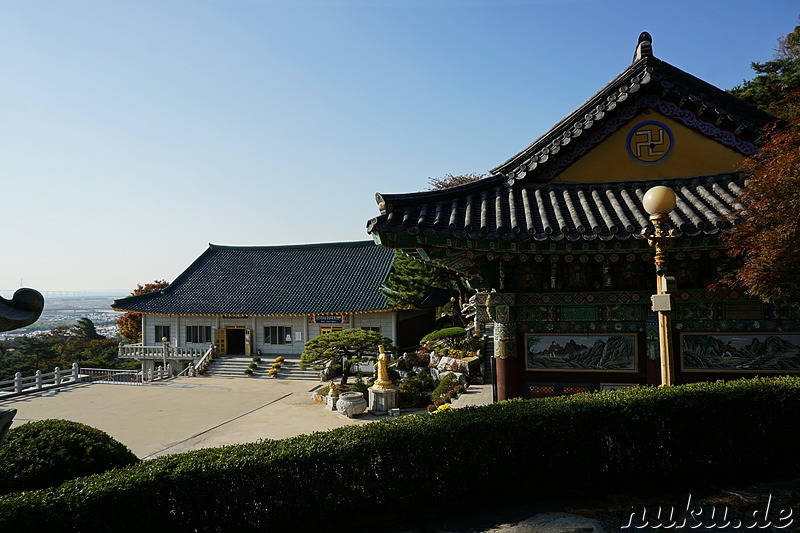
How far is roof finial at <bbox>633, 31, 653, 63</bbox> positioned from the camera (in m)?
8.26

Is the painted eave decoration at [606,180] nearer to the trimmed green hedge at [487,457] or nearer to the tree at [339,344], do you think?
the trimmed green hedge at [487,457]

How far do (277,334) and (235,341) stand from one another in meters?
3.29

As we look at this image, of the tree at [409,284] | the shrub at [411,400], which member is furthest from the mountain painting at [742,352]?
the tree at [409,284]

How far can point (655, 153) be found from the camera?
8.14 m

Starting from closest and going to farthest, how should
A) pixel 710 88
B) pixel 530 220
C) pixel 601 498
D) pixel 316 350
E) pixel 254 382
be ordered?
pixel 601 498 → pixel 530 220 → pixel 710 88 → pixel 316 350 → pixel 254 382

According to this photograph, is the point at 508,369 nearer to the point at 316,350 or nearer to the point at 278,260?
the point at 316,350

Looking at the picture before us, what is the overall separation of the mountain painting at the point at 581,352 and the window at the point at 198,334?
2897cm

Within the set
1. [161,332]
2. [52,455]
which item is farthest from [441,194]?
[161,332]

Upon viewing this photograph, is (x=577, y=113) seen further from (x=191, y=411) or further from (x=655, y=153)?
(x=191, y=411)

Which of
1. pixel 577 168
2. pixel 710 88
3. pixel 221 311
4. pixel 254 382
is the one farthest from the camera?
pixel 221 311

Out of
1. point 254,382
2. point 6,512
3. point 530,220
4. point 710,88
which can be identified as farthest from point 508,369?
point 254,382

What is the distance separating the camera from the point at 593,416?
6145 millimetres

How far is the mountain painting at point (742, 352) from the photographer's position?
7367mm

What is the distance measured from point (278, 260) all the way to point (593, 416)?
33.5 meters
